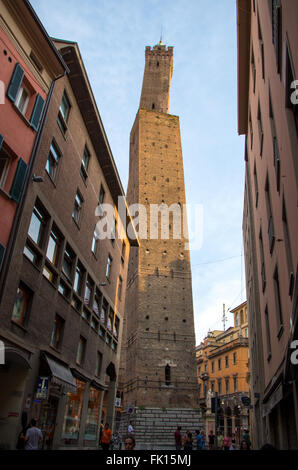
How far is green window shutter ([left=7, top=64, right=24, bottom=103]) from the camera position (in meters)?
10.2

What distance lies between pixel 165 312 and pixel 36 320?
27408 millimetres

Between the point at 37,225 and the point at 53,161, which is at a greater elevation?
the point at 53,161

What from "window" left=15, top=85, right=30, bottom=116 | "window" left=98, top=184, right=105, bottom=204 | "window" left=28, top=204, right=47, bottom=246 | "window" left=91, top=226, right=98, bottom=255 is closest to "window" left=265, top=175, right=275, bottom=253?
"window" left=28, top=204, right=47, bottom=246

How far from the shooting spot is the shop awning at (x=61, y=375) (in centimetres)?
1164

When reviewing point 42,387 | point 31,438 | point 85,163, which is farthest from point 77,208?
point 31,438

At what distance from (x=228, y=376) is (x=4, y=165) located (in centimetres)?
4137

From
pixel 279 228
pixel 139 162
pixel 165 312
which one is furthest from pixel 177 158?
pixel 279 228

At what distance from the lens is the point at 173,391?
1373 inches

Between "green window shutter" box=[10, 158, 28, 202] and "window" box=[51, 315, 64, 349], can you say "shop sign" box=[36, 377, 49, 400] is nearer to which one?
"window" box=[51, 315, 64, 349]

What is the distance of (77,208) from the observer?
52.6 ft

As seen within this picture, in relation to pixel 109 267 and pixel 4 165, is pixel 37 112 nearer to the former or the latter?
pixel 4 165

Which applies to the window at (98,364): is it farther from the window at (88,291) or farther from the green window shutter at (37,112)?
the green window shutter at (37,112)

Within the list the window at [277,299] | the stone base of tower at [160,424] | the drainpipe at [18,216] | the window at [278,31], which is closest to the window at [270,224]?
the window at [277,299]

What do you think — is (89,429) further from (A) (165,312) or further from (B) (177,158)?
(B) (177,158)
